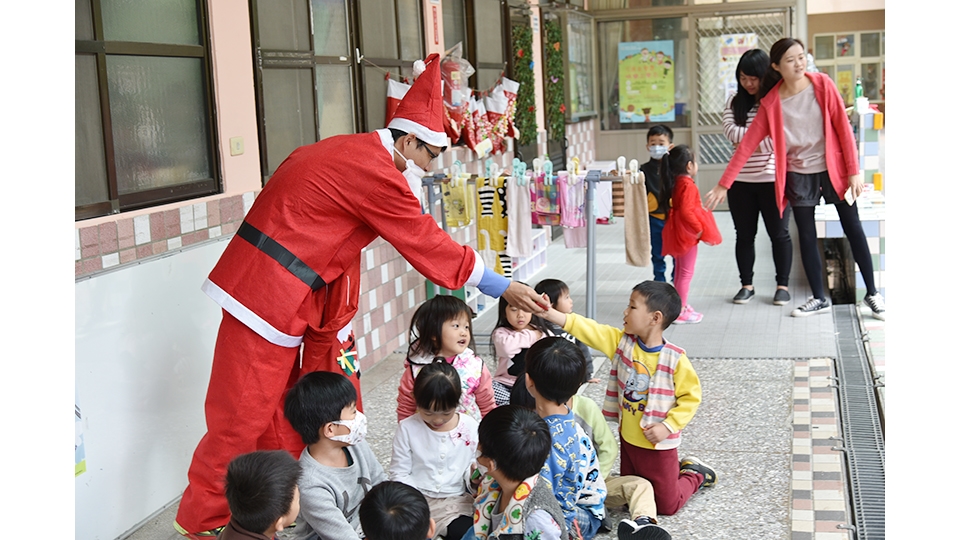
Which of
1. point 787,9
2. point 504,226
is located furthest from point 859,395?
point 787,9

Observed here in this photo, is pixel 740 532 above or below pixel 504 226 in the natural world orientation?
below

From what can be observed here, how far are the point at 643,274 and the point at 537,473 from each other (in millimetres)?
4205

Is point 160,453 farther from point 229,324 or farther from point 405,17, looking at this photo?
point 405,17

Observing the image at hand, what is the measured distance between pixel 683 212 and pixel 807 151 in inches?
27.2

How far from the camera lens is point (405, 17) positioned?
490 centimetres

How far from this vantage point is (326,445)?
2471 mm

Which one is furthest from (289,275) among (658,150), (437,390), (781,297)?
(781,297)

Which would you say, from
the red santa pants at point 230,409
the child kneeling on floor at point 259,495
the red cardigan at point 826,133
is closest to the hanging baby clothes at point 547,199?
the red cardigan at point 826,133

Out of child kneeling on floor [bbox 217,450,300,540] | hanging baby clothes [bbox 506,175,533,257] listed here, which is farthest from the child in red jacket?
child kneeling on floor [bbox 217,450,300,540]

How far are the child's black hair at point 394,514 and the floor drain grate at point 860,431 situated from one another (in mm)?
1270

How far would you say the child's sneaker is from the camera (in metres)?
5.12

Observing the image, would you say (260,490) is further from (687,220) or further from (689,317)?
(689,317)

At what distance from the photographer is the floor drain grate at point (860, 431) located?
2.81 m

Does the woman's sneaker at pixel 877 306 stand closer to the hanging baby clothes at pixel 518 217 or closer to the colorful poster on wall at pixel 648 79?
the hanging baby clothes at pixel 518 217
